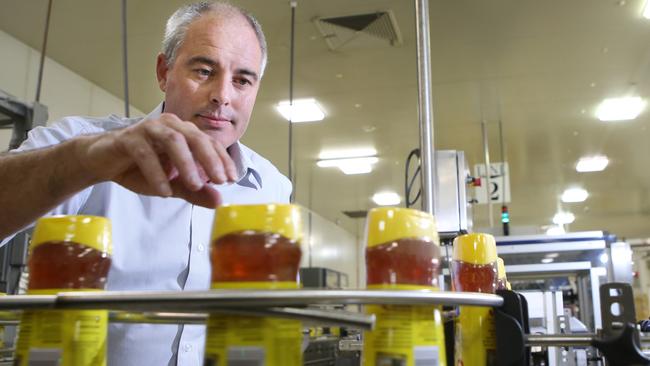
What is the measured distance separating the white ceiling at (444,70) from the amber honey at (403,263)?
343 centimetres

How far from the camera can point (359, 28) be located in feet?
13.4

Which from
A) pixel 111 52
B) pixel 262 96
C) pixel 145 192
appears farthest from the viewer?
pixel 262 96

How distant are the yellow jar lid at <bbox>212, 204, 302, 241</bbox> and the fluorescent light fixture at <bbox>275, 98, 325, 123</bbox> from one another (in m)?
4.95

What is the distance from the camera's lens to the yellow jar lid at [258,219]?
49 centimetres

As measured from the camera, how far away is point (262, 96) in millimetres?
5289

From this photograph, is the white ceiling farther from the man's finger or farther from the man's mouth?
the man's finger

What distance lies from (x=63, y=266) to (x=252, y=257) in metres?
0.19

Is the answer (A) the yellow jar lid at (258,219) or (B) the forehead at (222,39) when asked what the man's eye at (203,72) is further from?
(A) the yellow jar lid at (258,219)

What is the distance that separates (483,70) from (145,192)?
15.1 feet

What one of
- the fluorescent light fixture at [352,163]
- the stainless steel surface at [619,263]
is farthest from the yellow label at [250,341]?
the fluorescent light fixture at [352,163]

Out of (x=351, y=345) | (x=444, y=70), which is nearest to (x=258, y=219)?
(x=351, y=345)

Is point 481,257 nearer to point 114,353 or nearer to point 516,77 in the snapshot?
point 114,353

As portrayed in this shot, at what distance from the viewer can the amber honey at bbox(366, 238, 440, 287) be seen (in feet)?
1.67

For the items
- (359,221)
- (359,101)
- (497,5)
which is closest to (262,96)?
(359,101)
